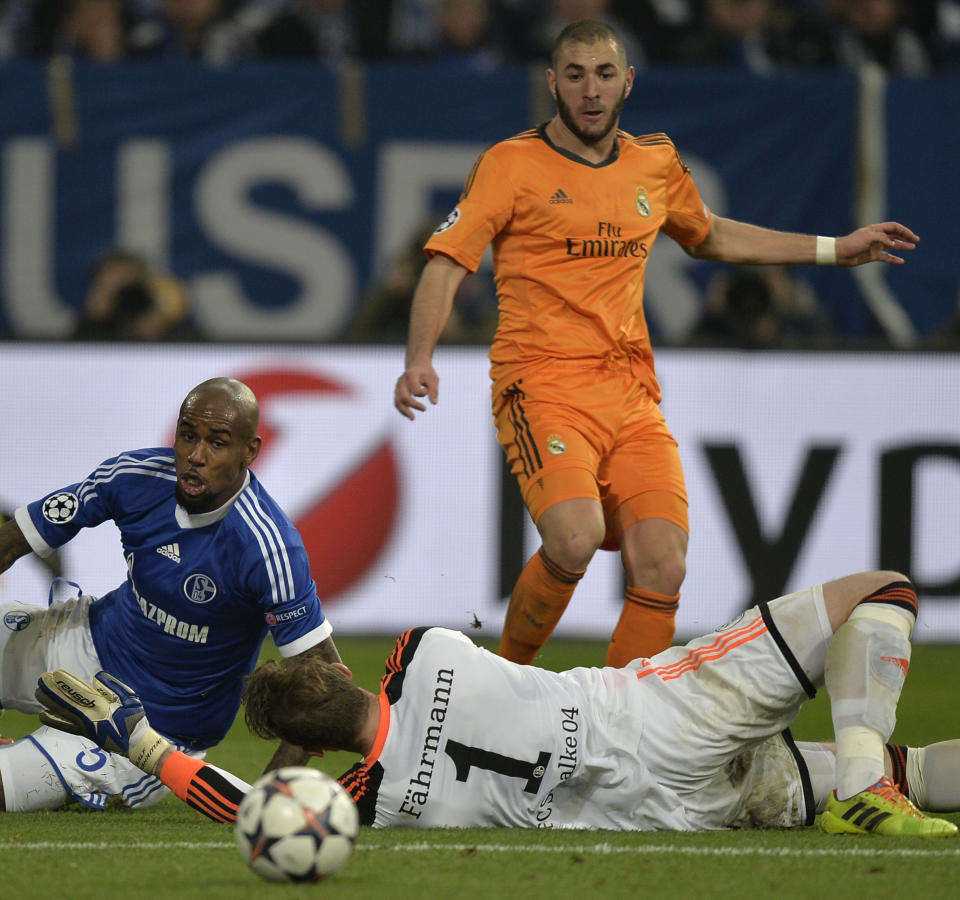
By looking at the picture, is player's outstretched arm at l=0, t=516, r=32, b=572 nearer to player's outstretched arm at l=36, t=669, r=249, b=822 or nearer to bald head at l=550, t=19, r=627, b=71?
player's outstretched arm at l=36, t=669, r=249, b=822

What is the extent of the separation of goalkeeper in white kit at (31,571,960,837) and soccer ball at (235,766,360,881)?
56 cm

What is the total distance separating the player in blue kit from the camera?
502 centimetres

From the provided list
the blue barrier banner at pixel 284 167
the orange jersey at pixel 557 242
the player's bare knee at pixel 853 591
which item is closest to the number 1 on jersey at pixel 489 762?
the player's bare knee at pixel 853 591

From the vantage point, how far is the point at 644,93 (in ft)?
33.7

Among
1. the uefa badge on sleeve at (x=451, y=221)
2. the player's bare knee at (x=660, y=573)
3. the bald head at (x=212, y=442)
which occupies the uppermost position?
the uefa badge on sleeve at (x=451, y=221)

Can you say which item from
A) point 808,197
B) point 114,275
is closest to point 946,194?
point 808,197

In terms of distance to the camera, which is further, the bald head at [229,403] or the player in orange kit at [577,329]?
the player in orange kit at [577,329]

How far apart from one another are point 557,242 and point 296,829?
260 cm

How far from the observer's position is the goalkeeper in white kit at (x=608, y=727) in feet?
14.6

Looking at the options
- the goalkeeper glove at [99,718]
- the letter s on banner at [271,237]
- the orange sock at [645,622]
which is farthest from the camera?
the letter s on banner at [271,237]

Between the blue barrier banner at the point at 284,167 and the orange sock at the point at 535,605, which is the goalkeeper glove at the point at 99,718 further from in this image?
the blue barrier banner at the point at 284,167

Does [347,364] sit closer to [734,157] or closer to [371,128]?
[371,128]

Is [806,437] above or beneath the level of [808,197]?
beneath

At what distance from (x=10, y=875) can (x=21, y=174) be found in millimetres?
7195
